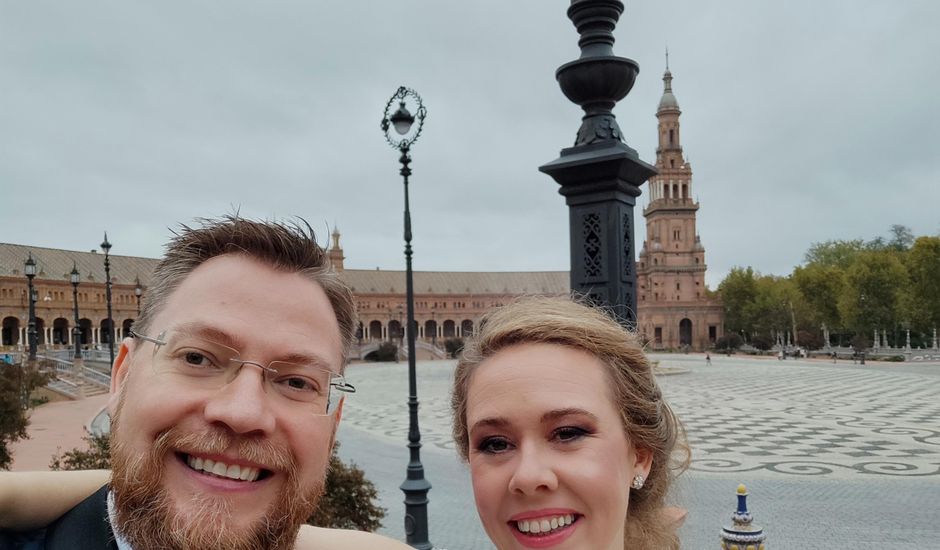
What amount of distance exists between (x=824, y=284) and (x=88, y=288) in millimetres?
84336

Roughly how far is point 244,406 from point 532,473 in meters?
0.79

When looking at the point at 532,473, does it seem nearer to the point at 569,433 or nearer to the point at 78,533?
the point at 569,433

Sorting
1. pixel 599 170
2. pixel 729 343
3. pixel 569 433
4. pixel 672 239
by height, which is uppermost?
pixel 672 239

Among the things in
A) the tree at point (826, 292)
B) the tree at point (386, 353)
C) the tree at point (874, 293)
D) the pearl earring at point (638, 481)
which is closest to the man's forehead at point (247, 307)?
the pearl earring at point (638, 481)

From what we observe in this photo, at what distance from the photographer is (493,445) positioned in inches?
79.4

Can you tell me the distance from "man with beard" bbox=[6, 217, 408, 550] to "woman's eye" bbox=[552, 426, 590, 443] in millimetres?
650

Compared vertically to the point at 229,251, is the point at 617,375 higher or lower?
lower

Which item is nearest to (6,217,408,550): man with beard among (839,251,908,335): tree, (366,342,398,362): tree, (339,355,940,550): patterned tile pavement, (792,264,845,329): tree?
(339,355,940,550): patterned tile pavement

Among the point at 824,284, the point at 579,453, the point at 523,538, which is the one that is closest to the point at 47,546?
the point at 523,538

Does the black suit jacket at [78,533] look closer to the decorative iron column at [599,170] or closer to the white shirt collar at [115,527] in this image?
the white shirt collar at [115,527]

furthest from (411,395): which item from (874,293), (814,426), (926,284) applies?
(874,293)

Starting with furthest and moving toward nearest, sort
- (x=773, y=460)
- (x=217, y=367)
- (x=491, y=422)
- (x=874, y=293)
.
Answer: (x=874, y=293), (x=773, y=460), (x=491, y=422), (x=217, y=367)

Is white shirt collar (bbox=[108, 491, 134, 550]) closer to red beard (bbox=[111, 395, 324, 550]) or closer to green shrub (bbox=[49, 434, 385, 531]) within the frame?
red beard (bbox=[111, 395, 324, 550])

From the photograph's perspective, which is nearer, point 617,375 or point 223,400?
point 223,400
